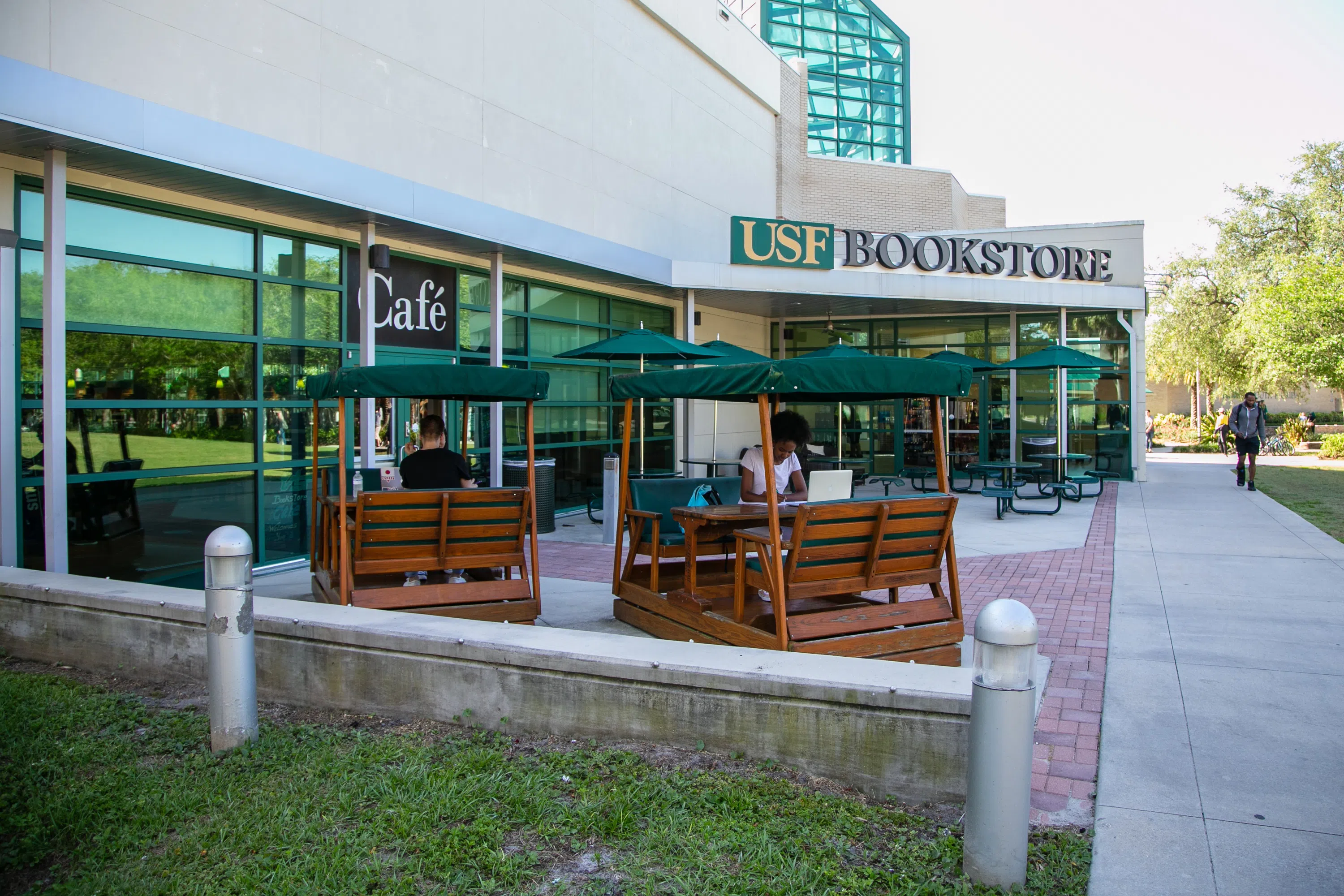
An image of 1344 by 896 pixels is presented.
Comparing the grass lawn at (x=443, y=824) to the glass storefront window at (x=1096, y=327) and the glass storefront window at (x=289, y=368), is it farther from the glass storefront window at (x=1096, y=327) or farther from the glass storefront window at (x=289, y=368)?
the glass storefront window at (x=1096, y=327)

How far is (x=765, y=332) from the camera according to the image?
21156 millimetres

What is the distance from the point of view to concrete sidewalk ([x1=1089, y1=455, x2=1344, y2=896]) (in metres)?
3.37

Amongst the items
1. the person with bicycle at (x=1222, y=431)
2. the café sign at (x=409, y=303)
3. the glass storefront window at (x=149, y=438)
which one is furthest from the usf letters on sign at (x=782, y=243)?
the person with bicycle at (x=1222, y=431)

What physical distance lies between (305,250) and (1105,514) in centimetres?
1149

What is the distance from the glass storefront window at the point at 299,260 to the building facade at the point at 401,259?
0.03 m

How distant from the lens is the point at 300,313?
384 inches

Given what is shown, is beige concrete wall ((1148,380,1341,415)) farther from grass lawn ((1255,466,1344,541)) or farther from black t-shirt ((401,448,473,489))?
black t-shirt ((401,448,473,489))

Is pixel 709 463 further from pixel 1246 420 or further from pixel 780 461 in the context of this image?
pixel 1246 420

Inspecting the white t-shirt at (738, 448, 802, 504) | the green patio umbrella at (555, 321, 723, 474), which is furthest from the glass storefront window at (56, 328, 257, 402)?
the white t-shirt at (738, 448, 802, 504)

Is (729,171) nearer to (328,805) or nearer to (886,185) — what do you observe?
(886,185)

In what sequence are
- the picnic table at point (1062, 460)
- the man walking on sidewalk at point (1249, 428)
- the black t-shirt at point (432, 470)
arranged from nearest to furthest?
the black t-shirt at point (432, 470)
the picnic table at point (1062, 460)
the man walking on sidewalk at point (1249, 428)

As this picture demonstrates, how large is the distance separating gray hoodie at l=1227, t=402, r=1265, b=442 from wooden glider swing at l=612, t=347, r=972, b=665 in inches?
562

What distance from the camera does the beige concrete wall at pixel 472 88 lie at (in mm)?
7543

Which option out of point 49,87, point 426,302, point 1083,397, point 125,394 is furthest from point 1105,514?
point 49,87
